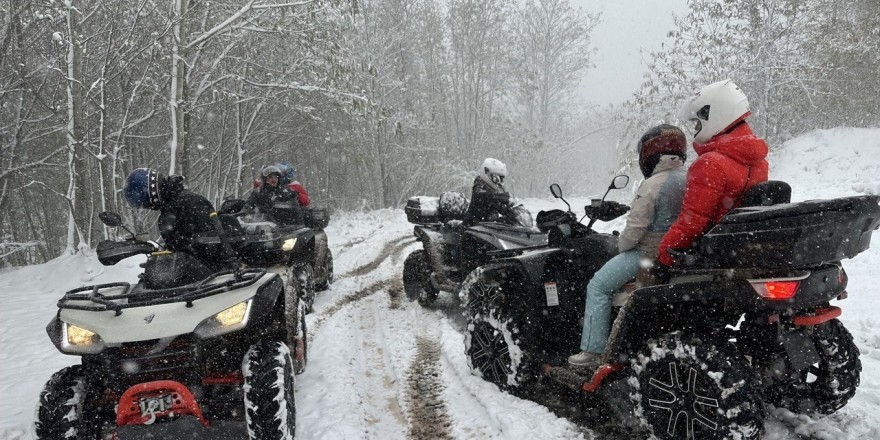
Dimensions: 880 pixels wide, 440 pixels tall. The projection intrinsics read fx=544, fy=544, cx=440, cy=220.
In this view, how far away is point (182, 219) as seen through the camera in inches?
164

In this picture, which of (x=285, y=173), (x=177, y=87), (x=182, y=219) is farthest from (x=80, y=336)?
(x=177, y=87)

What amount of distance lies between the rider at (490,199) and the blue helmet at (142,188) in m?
3.41

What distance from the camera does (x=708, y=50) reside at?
1614 centimetres

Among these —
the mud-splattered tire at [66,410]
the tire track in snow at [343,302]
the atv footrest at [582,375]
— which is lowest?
the tire track in snow at [343,302]

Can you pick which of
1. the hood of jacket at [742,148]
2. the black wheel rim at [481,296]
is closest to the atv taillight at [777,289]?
the hood of jacket at [742,148]

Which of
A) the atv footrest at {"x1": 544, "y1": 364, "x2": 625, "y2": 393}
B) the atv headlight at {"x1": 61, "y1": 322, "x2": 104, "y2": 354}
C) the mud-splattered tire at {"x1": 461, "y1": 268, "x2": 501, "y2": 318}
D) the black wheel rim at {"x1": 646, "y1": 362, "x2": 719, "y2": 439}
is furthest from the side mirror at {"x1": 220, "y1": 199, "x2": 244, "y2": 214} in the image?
the black wheel rim at {"x1": 646, "y1": 362, "x2": 719, "y2": 439}

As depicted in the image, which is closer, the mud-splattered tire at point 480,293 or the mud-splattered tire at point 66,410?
the mud-splattered tire at point 66,410

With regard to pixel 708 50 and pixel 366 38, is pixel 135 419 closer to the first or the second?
pixel 708 50

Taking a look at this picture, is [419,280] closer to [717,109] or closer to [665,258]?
[665,258]

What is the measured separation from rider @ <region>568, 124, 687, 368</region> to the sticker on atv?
50 centimetres

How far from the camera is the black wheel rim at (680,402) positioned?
2.57 m

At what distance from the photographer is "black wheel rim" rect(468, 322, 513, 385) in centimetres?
417

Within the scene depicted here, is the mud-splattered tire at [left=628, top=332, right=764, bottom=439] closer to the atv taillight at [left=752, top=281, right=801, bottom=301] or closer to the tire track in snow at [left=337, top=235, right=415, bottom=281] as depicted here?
the atv taillight at [left=752, top=281, right=801, bottom=301]

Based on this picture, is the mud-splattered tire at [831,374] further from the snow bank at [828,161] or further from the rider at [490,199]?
the snow bank at [828,161]
